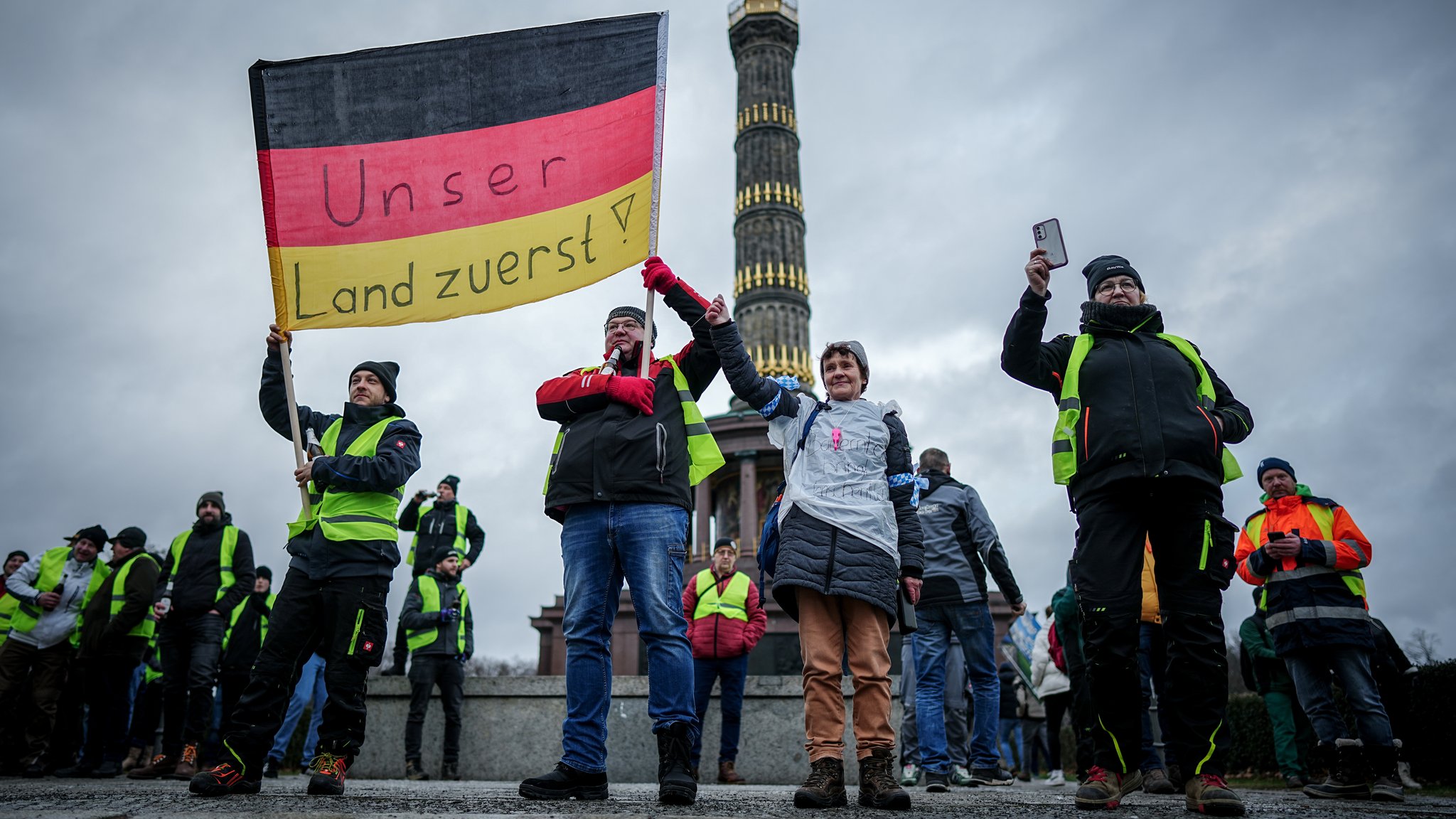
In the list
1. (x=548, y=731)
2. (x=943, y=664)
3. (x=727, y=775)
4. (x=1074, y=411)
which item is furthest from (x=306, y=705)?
(x=1074, y=411)

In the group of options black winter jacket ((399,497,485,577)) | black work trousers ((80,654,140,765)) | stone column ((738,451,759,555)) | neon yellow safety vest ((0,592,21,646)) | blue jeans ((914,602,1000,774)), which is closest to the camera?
blue jeans ((914,602,1000,774))

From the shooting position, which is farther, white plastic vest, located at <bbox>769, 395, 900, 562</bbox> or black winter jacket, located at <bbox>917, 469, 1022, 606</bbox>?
black winter jacket, located at <bbox>917, 469, 1022, 606</bbox>

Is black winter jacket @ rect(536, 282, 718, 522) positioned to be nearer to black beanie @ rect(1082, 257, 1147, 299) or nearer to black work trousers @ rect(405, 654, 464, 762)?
black beanie @ rect(1082, 257, 1147, 299)

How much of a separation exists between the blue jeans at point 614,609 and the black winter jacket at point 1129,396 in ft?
5.24

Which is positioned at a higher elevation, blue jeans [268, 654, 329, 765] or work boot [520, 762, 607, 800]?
blue jeans [268, 654, 329, 765]

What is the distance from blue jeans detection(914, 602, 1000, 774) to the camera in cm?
609

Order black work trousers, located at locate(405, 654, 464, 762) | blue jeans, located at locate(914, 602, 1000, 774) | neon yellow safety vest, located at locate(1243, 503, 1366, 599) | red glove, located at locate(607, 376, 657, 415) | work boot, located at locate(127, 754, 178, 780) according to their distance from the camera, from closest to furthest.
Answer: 1. red glove, located at locate(607, 376, 657, 415)
2. neon yellow safety vest, located at locate(1243, 503, 1366, 599)
3. blue jeans, located at locate(914, 602, 1000, 774)
4. work boot, located at locate(127, 754, 178, 780)
5. black work trousers, located at locate(405, 654, 464, 762)

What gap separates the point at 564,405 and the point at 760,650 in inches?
633

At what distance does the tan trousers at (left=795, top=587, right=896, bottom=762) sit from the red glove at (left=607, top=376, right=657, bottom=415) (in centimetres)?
99

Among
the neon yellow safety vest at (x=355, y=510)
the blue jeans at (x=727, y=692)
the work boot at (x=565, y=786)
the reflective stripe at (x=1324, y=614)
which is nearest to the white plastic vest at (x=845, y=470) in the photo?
the work boot at (x=565, y=786)

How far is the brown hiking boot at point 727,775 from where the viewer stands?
7.15 metres

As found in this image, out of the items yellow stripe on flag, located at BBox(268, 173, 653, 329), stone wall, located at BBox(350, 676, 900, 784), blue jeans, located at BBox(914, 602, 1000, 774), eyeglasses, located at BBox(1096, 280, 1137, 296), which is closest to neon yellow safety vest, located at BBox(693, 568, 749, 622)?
stone wall, located at BBox(350, 676, 900, 784)

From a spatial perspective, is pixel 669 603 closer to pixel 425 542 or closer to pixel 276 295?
pixel 276 295

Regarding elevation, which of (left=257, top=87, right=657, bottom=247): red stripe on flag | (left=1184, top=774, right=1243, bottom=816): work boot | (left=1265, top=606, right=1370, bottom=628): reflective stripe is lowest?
(left=1184, top=774, right=1243, bottom=816): work boot
